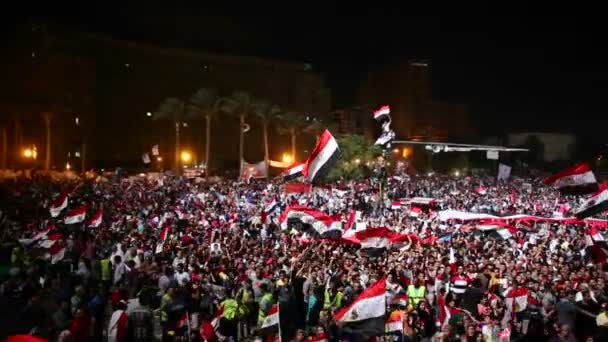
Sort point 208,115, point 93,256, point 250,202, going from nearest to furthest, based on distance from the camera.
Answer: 1. point 93,256
2. point 250,202
3. point 208,115

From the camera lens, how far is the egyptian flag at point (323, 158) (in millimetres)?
14062

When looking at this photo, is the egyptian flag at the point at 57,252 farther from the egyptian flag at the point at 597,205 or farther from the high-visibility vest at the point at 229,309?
the egyptian flag at the point at 597,205

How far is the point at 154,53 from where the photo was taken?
236ft

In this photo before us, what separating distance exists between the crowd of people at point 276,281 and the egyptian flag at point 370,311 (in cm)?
34

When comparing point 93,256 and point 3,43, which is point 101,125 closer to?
point 3,43

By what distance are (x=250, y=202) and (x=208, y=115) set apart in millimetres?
32786

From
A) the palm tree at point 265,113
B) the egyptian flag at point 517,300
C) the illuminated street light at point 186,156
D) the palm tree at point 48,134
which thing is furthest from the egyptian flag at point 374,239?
the illuminated street light at point 186,156

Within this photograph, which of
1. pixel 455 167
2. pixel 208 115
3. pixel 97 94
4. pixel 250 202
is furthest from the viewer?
pixel 455 167

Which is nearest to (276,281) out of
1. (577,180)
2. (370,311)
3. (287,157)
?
(370,311)

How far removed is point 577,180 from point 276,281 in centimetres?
804

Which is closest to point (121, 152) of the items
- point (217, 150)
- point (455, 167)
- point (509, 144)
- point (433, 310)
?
point (217, 150)

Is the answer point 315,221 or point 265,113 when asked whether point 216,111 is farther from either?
point 315,221

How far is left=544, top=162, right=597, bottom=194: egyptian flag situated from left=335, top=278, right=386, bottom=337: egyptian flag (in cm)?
815

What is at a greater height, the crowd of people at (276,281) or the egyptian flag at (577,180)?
the egyptian flag at (577,180)
